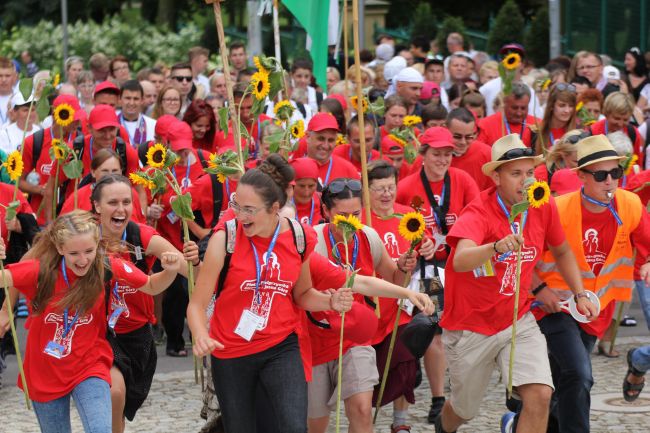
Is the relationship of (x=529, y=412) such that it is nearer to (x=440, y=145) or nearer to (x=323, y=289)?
(x=323, y=289)

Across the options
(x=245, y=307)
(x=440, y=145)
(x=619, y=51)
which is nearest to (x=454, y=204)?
(x=440, y=145)

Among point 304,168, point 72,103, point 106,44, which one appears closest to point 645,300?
point 304,168

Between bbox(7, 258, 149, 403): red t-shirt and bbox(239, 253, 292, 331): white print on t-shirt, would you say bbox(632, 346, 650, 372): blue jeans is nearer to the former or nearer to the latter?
bbox(239, 253, 292, 331): white print on t-shirt

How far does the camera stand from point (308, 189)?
876cm

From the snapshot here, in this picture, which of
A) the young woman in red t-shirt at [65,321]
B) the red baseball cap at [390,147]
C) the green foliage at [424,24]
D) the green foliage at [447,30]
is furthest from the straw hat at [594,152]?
the green foliage at [424,24]

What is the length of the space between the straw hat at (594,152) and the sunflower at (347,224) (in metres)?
1.49

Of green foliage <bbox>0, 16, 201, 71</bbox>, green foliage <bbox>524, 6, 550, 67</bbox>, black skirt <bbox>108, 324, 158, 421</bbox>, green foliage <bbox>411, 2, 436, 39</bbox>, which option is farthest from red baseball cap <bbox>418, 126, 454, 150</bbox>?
green foliage <bbox>411, 2, 436, 39</bbox>

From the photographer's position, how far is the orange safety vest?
7465 millimetres

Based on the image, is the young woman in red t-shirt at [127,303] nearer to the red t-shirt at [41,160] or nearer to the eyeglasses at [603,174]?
the eyeglasses at [603,174]

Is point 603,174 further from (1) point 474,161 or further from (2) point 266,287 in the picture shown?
(1) point 474,161

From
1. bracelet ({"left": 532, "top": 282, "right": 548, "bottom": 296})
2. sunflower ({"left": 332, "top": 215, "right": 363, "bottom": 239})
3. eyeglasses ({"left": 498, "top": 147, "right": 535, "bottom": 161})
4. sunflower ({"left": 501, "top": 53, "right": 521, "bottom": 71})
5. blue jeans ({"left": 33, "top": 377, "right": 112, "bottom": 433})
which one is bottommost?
blue jeans ({"left": 33, "top": 377, "right": 112, "bottom": 433})

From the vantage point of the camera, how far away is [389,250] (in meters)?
8.05

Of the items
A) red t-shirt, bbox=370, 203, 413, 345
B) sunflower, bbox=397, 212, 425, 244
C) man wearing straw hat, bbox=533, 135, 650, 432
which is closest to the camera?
sunflower, bbox=397, 212, 425, 244

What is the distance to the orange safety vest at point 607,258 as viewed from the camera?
24.5 ft
